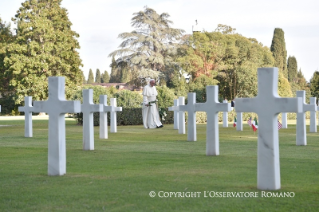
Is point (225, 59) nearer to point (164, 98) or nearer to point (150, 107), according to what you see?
point (164, 98)

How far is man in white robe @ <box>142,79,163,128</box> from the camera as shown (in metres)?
26.5

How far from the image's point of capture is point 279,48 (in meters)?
79.0

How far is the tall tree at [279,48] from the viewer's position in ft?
255

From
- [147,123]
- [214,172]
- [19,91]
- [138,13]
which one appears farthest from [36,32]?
[214,172]

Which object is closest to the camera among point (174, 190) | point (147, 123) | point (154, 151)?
point (174, 190)

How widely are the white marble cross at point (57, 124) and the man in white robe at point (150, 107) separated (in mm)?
17784

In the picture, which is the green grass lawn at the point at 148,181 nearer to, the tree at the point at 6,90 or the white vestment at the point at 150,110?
the white vestment at the point at 150,110

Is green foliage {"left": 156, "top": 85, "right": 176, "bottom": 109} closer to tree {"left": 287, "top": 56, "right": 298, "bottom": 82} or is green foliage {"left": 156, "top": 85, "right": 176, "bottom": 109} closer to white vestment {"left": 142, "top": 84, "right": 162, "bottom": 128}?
white vestment {"left": 142, "top": 84, "right": 162, "bottom": 128}

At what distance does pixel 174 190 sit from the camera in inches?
270

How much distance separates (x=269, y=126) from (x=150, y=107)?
65.0ft

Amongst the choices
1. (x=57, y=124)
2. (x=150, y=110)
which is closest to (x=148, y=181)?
(x=57, y=124)

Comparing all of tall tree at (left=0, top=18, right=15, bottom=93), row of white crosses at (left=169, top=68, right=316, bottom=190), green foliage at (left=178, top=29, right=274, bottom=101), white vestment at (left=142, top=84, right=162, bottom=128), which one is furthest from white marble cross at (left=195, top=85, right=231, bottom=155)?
tall tree at (left=0, top=18, right=15, bottom=93)

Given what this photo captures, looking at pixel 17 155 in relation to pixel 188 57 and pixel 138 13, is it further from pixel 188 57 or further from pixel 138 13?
pixel 138 13

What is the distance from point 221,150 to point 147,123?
14.1 m
